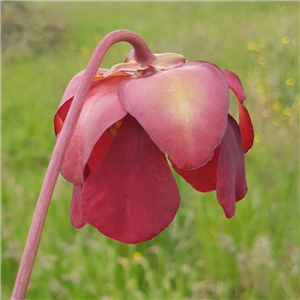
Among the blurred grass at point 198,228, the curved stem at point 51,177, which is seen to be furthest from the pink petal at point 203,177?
the blurred grass at point 198,228

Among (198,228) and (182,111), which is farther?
(198,228)

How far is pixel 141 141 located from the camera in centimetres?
38

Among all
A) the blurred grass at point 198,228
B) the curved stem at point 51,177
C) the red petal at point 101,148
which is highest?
the curved stem at point 51,177

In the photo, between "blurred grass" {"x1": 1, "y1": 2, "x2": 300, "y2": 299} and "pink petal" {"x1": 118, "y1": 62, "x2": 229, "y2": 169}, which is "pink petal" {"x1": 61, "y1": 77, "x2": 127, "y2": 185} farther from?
"blurred grass" {"x1": 1, "y1": 2, "x2": 300, "y2": 299}

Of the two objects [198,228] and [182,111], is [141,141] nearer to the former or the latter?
[182,111]

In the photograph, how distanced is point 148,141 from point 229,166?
6 cm

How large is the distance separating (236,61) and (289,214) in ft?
5.23

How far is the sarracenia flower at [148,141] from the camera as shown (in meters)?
0.34

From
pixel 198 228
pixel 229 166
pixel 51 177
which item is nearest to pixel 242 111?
pixel 229 166

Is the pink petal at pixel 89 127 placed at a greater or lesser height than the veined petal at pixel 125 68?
lesser

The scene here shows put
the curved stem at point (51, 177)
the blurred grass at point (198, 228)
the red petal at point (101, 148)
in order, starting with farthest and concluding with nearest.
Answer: the blurred grass at point (198, 228)
the red petal at point (101, 148)
the curved stem at point (51, 177)

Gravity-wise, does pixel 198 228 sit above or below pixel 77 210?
below

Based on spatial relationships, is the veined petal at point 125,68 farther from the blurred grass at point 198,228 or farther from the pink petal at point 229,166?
the blurred grass at point 198,228

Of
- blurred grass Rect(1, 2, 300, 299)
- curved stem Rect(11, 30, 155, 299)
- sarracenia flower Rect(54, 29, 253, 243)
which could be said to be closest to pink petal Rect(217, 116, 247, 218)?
sarracenia flower Rect(54, 29, 253, 243)
